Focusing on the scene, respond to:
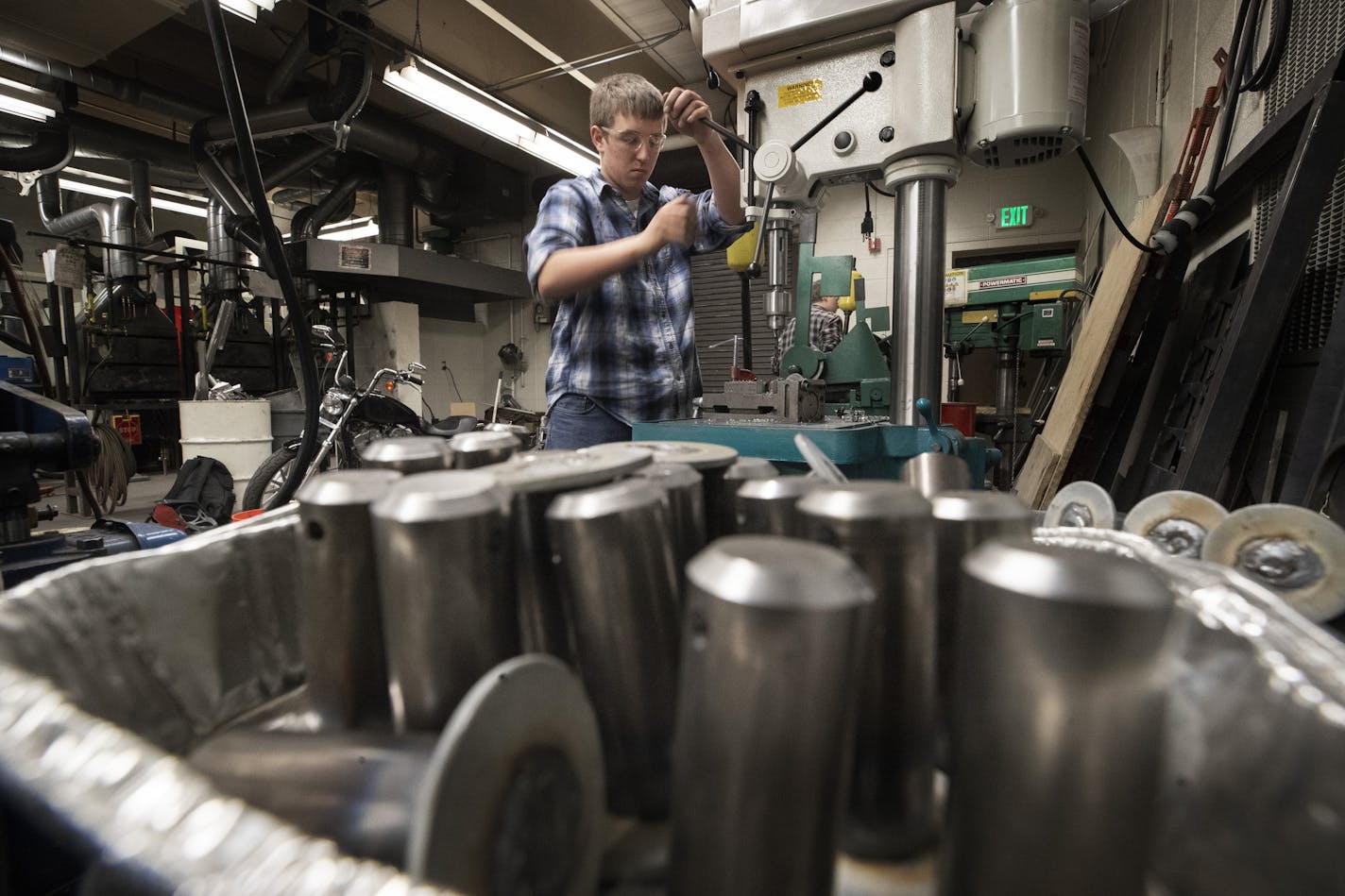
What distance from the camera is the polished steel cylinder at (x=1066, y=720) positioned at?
0.62ft

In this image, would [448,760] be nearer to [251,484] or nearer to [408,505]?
[408,505]

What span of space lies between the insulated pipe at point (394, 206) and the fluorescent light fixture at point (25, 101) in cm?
205

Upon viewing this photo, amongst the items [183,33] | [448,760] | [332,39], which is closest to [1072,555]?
[448,760]

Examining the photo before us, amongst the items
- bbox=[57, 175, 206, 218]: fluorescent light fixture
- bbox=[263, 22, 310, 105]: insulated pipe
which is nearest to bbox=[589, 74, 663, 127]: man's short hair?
bbox=[263, 22, 310, 105]: insulated pipe

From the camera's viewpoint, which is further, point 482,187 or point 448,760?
point 482,187

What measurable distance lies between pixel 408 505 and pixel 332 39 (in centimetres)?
455

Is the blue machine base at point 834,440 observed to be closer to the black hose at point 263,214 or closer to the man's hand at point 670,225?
the man's hand at point 670,225

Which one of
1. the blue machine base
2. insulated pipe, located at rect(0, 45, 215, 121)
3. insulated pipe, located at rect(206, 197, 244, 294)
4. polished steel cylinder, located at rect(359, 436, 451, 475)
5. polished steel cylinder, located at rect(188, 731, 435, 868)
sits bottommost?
polished steel cylinder, located at rect(188, 731, 435, 868)

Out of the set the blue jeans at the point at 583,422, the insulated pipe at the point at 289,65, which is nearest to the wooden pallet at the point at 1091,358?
the blue jeans at the point at 583,422

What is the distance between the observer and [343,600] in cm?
32

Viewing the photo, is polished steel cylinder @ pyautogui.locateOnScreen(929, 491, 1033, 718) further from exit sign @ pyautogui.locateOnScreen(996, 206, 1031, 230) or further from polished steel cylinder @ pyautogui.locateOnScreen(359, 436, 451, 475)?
exit sign @ pyautogui.locateOnScreen(996, 206, 1031, 230)

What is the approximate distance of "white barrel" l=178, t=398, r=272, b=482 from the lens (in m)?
3.32

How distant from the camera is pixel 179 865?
7.8 inches

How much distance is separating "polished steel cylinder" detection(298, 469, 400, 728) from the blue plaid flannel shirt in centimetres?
97
